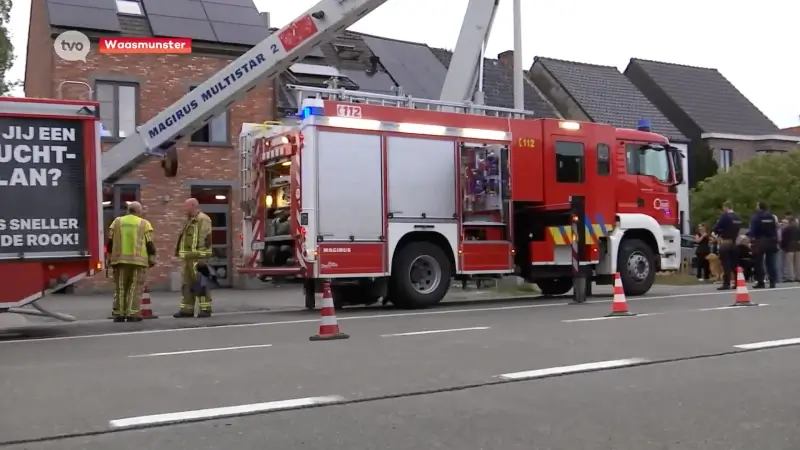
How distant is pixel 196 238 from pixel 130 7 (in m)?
12.5

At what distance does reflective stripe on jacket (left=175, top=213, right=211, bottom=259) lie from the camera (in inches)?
522

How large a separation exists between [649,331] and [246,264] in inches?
278

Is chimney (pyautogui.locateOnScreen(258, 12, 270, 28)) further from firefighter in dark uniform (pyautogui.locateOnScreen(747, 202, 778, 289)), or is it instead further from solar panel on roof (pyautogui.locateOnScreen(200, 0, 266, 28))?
firefighter in dark uniform (pyautogui.locateOnScreen(747, 202, 778, 289))

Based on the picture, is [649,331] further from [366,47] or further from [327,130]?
[366,47]

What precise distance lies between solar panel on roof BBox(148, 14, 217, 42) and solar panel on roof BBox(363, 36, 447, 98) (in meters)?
8.38

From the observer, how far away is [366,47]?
3156cm

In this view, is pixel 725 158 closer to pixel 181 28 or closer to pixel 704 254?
pixel 704 254

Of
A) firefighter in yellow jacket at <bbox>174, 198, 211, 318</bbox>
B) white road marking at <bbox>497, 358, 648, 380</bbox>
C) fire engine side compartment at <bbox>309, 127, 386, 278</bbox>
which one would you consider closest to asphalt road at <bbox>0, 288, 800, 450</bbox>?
white road marking at <bbox>497, 358, 648, 380</bbox>

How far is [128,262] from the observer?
12.5 m

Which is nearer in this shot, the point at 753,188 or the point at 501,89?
the point at 753,188

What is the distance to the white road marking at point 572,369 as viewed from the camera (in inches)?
286

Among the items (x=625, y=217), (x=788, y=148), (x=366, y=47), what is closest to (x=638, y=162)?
(x=625, y=217)

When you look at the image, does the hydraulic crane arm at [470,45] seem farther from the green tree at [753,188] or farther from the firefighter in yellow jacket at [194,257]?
the green tree at [753,188]

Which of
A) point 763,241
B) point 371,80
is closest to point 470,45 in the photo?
point 763,241
